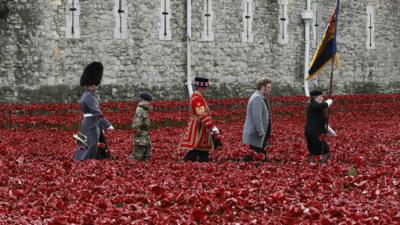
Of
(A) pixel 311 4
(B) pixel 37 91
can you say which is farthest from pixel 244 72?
(B) pixel 37 91

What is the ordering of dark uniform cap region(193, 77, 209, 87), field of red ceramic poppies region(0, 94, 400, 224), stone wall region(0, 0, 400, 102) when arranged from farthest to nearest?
1. stone wall region(0, 0, 400, 102)
2. dark uniform cap region(193, 77, 209, 87)
3. field of red ceramic poppies region(0, 94, 400, 224)

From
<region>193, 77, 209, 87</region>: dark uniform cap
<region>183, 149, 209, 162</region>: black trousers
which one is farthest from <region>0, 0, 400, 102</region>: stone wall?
<region>193, 77, 209, 87</region>: dark uniform cap

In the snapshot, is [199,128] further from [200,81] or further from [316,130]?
[316,130]

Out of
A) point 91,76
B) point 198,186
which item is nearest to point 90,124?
point 91,76

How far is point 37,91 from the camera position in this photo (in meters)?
20.7

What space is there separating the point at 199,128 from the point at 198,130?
0.03 metres

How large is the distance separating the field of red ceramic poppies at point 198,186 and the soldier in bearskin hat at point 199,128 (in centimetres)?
54

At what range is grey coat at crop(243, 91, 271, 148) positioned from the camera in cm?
1095

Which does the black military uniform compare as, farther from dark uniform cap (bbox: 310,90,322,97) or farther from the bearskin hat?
the bearskin hat

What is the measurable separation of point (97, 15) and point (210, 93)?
4.66m

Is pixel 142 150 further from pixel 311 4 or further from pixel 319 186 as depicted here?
pixel 311 4

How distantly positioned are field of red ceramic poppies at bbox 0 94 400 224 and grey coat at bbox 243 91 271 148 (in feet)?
1.16

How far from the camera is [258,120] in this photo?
35.9ft

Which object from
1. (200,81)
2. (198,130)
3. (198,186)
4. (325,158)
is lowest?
(325,158)
